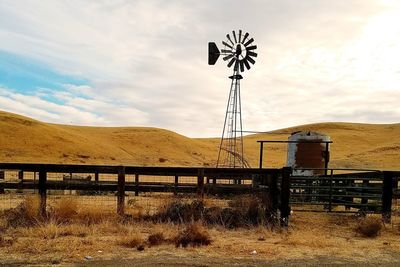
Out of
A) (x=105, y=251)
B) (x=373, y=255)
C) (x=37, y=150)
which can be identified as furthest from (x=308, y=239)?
(x=37, y=150)

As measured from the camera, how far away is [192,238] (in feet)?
28.1

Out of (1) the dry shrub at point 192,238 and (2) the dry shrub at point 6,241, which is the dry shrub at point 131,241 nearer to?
(1) the dry shrub at point 192,238

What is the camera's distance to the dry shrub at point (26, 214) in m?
9.74

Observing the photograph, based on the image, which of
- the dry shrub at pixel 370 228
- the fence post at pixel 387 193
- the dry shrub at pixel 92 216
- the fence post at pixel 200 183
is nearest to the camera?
the dry shrub at pixel 370 228

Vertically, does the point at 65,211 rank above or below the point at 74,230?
above

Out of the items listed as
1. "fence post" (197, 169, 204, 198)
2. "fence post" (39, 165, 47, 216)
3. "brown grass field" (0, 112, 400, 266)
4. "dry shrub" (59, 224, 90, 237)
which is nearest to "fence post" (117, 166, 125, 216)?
"brown grass field" (0, 112, 400, 266)

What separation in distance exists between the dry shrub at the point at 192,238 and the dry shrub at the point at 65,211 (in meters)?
2.83

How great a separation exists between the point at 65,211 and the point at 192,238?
10.8ft

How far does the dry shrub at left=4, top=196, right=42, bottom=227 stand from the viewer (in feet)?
32.0

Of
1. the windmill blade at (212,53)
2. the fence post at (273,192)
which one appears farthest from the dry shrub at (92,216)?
the windmill blade at (212,53)

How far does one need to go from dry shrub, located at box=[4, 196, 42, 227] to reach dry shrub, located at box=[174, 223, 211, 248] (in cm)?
326

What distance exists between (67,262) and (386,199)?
824 centimetres

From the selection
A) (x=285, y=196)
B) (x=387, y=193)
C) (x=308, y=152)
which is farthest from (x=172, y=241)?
(x=308, y=152)

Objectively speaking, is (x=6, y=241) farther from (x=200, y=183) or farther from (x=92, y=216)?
(x=200, y=183)
